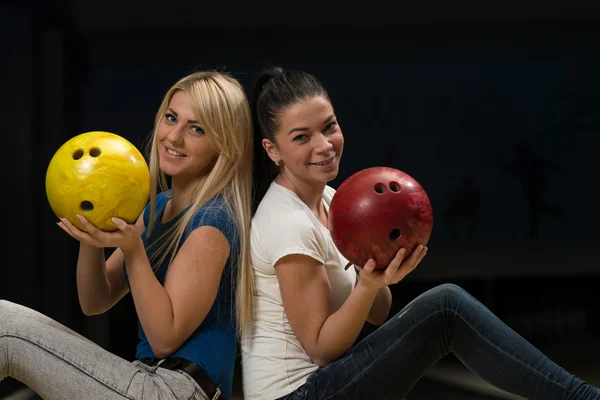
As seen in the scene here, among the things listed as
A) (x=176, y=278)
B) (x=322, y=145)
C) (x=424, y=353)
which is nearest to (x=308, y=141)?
(x=322, y=145)

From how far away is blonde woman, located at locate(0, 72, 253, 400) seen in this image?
5.22 feet

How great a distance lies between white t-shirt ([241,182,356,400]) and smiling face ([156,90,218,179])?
194mm

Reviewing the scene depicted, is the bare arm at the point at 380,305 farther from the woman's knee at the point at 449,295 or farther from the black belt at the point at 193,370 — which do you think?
the black belt at the point at 193,370

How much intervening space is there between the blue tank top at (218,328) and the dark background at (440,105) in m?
2.30

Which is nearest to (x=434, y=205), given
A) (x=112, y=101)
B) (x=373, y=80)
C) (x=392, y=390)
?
(x=373, y=80)

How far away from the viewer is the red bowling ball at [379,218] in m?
1.58

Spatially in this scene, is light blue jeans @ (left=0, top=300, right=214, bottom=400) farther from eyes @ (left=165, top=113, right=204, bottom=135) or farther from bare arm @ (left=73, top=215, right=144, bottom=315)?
eyes @ (left=165, top=113, right=204, bottom=135)

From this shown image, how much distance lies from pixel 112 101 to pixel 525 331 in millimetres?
2587

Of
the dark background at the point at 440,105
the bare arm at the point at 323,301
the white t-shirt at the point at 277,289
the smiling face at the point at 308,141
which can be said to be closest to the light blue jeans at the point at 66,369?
the white t-shirt at the point at 277,289

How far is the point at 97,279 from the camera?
1.92 meters

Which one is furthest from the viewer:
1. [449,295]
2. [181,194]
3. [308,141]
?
[181,194]

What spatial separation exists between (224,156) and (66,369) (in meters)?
0.58

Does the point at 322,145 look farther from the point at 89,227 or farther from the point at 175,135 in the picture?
the point at 89,227

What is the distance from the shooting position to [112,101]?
13.7 ft
